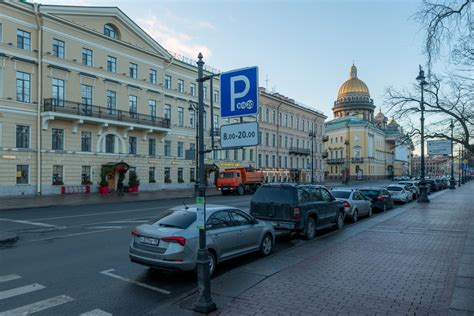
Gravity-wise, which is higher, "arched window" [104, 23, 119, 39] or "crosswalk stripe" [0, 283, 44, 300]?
"arched window" [104, 23, 119, 39]

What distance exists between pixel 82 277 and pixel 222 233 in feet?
9.54

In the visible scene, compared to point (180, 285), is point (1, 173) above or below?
above

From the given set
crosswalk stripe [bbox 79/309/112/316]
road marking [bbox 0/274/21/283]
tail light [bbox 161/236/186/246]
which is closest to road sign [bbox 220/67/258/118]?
tail light [bbox 161/236/186/246]

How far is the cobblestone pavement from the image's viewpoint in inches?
224

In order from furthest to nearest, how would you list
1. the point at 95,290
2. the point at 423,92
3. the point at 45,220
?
the point at 423,92
the point at 45,220
the point at 95,290

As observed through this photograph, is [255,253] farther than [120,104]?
No

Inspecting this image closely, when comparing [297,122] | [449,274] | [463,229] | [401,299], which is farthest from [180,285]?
[297,122]

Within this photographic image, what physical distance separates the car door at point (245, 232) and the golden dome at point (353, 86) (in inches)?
4992

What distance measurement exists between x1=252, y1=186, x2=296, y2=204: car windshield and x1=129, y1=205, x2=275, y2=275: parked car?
7.90 ft

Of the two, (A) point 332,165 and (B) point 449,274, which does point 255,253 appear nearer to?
(B) point 449,274

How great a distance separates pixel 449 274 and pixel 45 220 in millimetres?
15340

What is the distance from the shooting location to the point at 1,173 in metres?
28.7

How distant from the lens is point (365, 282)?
23.0 ft

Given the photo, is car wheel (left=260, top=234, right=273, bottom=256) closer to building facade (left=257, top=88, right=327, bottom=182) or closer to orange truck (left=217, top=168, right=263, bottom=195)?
orange truck (left=217, top=168, right=263, bottom=195)
